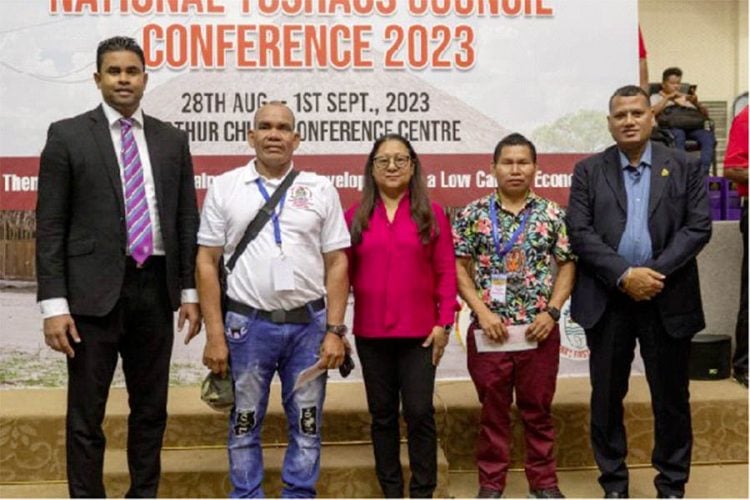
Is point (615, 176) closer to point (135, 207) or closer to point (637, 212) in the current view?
point (637, 212)

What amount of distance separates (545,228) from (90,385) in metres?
1.65

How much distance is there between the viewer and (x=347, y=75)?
4.20 m

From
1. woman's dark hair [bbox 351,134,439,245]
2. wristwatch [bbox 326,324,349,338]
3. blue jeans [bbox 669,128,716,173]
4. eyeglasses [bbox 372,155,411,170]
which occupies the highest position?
blue jeans [bbox 669,128,716,173]

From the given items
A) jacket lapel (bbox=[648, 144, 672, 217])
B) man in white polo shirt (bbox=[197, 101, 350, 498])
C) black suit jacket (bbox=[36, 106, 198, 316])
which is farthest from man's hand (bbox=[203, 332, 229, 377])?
jacket lapel (bbox=[648, 144, 672, 217])

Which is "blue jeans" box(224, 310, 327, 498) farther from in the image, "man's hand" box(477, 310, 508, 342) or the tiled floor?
the tiled floor

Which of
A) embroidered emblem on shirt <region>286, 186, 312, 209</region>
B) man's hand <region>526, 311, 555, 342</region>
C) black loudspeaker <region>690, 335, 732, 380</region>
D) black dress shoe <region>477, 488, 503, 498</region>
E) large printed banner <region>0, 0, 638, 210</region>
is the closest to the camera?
embroidered emblem on shirt <region>286, 186, 312, 209</region>

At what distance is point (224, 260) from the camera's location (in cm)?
303

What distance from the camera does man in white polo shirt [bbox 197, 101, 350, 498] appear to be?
9.71ft

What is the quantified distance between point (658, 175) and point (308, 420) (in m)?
1.52

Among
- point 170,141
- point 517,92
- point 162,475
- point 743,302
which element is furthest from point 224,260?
point 743,302

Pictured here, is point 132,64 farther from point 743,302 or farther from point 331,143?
point 743,302

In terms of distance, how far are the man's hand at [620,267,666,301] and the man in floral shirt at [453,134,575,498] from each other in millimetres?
250

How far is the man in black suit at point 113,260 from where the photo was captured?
280 cm

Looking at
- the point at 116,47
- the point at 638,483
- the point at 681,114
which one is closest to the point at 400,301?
the point at 116,47
